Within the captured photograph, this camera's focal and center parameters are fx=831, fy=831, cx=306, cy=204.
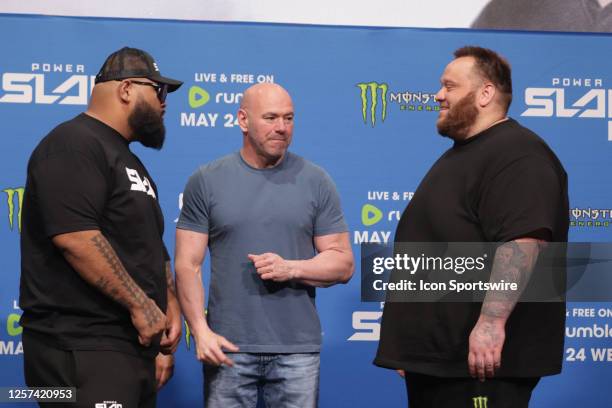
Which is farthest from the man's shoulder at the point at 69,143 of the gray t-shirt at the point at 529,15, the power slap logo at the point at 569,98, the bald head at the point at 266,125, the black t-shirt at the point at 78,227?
the gray t-shirt at the point at 529,15

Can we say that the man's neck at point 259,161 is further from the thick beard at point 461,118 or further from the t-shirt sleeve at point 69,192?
the t-shirt sleeve at point 69,192

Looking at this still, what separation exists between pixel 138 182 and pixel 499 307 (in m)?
1.13

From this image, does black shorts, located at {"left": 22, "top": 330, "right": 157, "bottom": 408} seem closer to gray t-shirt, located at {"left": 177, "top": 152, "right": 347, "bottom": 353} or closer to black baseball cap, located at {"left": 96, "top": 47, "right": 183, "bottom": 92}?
gray t-shirt, located at {"left": 177, "top": 152, "right": 347, "bottom": 353}

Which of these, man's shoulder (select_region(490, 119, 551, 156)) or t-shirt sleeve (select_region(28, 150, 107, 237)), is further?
man's shoulder (select_region(490, 119, 551, 156))

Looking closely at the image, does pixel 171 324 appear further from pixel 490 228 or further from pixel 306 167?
pixel 490 228

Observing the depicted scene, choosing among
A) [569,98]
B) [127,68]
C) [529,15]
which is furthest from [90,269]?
[529,15]

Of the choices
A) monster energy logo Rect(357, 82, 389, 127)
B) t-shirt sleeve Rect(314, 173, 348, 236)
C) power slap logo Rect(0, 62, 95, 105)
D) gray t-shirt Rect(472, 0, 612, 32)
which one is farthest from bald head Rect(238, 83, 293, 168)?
gray t-shirt Rect(472, 0, 612, 32)

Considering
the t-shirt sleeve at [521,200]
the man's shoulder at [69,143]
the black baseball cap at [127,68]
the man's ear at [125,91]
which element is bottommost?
the t-shirt sleeve at [521,200]

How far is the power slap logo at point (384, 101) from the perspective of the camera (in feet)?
12.7

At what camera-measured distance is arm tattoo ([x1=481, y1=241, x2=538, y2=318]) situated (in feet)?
8.02

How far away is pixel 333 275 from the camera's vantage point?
2955 mm

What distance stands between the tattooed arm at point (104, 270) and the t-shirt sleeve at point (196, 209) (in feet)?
1.94

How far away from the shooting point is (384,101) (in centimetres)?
387

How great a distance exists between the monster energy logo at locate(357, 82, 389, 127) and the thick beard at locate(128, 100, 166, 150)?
1396 millimetres
